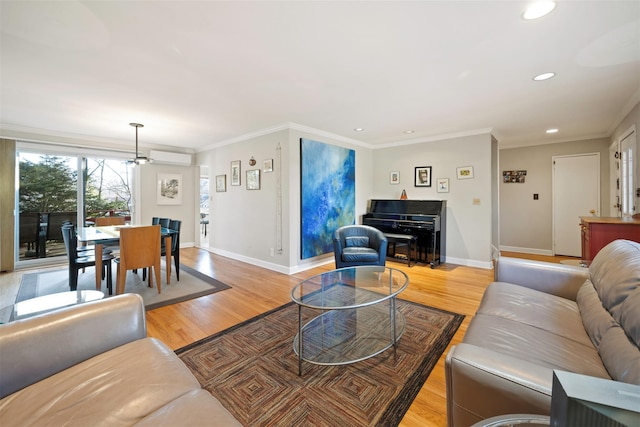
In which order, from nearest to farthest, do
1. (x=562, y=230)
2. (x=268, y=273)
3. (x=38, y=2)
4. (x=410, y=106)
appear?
(x=38, y=2), (x=410, y=106), (x=268, y=273), (x=562, y=230)

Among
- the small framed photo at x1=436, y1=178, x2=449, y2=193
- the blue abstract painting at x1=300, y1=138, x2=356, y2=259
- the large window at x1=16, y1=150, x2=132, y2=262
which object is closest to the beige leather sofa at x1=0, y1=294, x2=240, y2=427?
the blue abstract painting at x1=300, y1=138, x2=356, y2=259

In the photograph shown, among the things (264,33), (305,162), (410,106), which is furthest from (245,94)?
(410,106)

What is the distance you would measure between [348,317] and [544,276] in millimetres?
1688

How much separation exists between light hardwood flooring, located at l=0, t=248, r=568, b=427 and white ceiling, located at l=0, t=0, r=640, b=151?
2.38 metres

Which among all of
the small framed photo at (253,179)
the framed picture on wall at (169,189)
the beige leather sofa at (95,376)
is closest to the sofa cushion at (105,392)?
the beige leather sofa at (95,376)

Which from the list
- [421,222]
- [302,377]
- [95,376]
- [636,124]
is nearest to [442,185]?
[421,222]

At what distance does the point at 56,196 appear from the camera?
196 inches

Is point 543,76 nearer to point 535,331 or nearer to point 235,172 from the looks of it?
point 535,331

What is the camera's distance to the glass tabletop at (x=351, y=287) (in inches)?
92.4

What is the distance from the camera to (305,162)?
14.7ft

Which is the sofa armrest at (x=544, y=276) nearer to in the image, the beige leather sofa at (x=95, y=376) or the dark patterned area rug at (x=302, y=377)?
the dark patterned area rug at (x=302, y=377)

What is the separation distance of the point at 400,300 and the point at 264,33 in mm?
2946

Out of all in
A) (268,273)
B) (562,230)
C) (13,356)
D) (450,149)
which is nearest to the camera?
(13,356)

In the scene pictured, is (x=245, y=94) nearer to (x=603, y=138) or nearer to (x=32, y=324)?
(x=32, y=324)
